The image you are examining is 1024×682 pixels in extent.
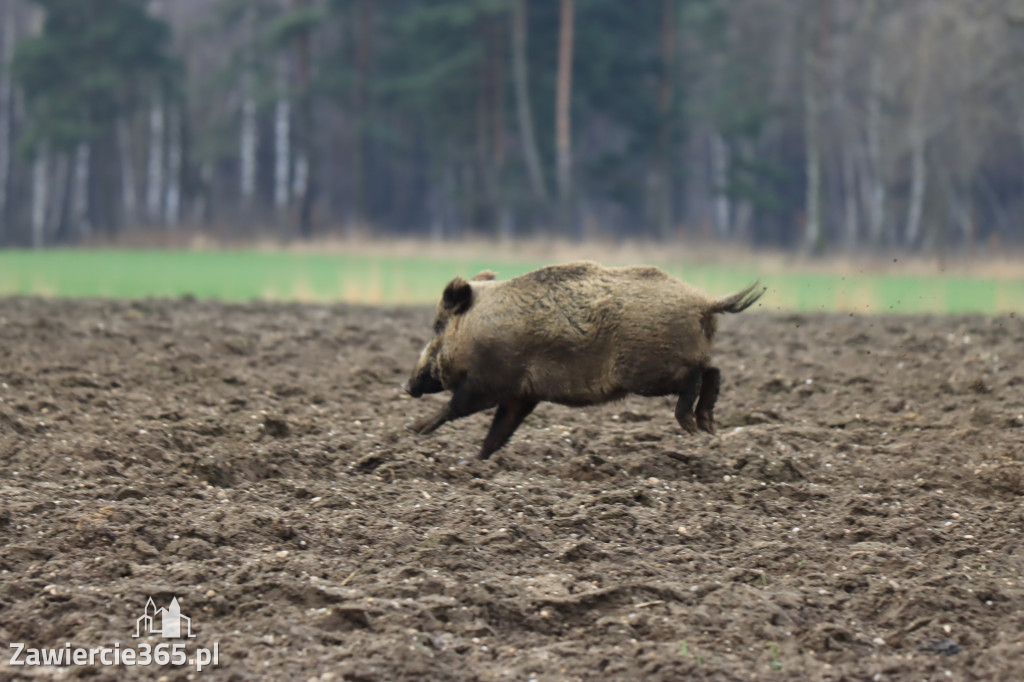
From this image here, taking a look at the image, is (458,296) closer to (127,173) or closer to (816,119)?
(816,119)

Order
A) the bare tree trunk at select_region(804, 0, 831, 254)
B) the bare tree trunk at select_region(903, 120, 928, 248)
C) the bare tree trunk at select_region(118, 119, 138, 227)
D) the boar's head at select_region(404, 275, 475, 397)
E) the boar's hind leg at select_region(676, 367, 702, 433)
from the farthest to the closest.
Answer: the bare tree trunk at select_region(118, 119, 138, 227) → the bare tree trunk at select_region(903, 120, 928, 248) → the bare tree trunk at select_region(804, 0, 831, 254) → the boar's head at select_region(404, 275, 475, 397) → the boar's hind leg at select_region(676, 367, 702, 433)

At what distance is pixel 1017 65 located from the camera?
26.8 m

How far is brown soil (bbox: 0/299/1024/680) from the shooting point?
3.65m

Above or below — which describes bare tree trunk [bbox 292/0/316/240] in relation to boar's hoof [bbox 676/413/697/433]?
above

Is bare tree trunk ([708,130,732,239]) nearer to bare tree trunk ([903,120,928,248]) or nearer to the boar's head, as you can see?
bare tree trunk ([903,120,928,248])

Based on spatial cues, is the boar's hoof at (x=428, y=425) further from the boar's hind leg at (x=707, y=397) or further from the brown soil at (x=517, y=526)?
the boar's hind leg at (x=707, y=397)

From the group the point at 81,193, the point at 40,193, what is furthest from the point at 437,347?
the point at 81,193

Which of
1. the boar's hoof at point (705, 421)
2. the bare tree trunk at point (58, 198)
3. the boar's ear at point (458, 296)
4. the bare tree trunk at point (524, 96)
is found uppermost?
the bare tree trunk at point (524, 96)

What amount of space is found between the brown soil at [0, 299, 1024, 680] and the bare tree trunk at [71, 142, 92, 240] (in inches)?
1663

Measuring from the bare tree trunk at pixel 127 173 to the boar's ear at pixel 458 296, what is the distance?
154 feet

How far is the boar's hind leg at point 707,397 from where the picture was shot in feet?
18.2

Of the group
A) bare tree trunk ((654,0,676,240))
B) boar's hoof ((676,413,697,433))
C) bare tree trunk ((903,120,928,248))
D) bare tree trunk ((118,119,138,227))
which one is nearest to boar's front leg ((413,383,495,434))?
boar's hoof ((676,413,697,433))

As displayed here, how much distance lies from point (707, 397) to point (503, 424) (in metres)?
1.08

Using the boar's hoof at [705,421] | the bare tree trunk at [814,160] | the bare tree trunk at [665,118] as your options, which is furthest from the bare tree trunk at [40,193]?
the boar's hoof at [705,421]
